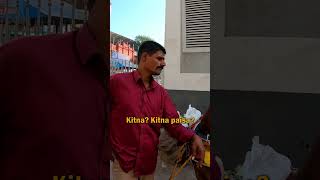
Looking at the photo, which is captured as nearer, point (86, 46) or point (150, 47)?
point (86, 46)

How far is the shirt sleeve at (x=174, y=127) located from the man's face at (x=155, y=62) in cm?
13

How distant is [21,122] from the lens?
3.07 ft

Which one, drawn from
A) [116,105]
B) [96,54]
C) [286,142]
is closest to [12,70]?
[96,54]

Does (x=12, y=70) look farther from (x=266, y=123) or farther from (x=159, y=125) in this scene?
(x=266, y=123)

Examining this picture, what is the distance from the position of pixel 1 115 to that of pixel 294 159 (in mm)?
1366

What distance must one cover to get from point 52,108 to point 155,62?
0.75 metres

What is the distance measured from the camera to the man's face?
1.61 m

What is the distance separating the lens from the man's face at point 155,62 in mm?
1608

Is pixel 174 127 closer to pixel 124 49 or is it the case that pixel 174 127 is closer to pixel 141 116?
pixel 141 116

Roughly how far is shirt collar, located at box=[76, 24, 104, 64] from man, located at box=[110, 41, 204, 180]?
46 centimetres

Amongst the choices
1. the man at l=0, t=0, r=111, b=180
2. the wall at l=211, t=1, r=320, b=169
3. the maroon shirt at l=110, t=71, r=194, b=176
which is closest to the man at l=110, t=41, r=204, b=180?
the maroon shirt at l=110, t=71, r=194, b=176

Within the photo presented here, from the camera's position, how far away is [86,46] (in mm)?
1095

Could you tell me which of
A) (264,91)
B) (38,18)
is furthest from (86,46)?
(264,91)

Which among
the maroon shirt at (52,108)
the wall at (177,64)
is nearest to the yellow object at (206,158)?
the wall at (177,64)
